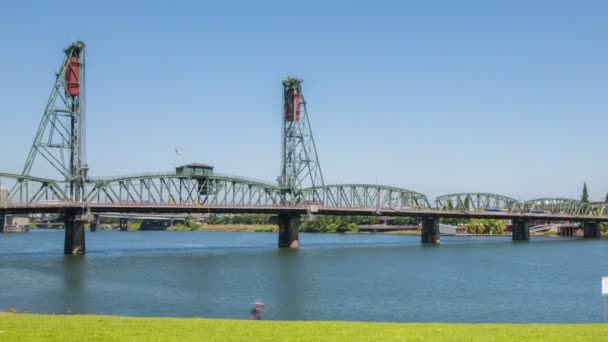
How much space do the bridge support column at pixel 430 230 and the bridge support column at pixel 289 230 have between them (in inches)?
1640

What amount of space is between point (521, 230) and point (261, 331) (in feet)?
566

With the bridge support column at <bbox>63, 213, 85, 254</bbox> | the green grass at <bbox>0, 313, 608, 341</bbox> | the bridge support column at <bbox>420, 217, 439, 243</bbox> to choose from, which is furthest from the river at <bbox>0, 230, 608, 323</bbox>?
the bridge support column at <bbox>420, 217, 439, 243</bbox>

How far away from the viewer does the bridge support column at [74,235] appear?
4252 inches

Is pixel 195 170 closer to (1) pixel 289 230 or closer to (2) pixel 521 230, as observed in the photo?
(1) pixel 289 230

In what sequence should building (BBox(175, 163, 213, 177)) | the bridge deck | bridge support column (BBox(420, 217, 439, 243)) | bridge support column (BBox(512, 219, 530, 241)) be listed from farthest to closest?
bridge support column (BBox(512, 219, 530, 241))
bridge support column (BBox(420, 217, 439, 243))
building (BBox(175, 163, 213, 177))
the bridge deck

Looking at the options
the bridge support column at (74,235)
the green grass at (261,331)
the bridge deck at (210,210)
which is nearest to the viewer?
the green grass at (261,331)

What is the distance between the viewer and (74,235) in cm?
10906

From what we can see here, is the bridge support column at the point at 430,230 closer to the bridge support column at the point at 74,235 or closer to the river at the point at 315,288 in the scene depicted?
the river at the point at 315,288

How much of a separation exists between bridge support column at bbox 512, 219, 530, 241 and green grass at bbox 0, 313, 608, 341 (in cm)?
16409

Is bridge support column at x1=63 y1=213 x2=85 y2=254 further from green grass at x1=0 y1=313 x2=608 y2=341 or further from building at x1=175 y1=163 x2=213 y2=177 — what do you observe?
green grass at x1=0 y1=313 x2=608 y2=341

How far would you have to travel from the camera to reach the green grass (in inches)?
950

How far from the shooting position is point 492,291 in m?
59.3

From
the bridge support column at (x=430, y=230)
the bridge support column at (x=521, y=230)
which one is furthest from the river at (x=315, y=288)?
the bridge support column at (x=521, y=230)

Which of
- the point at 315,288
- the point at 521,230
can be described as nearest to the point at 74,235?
the point at 315,288
